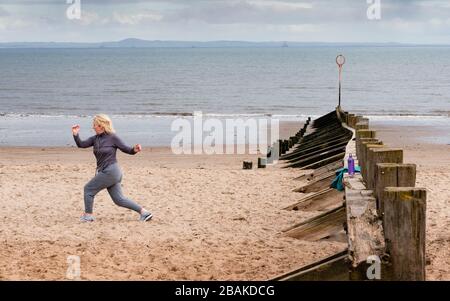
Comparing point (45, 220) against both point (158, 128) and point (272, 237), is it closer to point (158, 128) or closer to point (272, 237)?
point (272, 237)

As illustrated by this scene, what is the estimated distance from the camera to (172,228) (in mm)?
10359

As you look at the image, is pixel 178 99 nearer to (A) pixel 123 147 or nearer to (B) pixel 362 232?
(A) pixel 123 147

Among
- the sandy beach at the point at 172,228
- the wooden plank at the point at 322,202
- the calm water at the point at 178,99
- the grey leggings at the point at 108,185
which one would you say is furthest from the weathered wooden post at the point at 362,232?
the calm water at the point at 178,99

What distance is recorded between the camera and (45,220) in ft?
35.8

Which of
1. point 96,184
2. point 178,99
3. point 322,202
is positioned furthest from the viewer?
point 178,99

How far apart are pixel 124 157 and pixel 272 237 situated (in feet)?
48.3

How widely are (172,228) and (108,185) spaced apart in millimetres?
1026

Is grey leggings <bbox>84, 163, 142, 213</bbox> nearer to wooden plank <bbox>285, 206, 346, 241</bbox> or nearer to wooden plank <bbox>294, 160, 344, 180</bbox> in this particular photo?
wooden plank <bbox>285, 206, 346, 241</bbox>

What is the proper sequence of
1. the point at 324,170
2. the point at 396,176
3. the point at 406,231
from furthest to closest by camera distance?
the point at 324,170 < the point at 396,176 < the point at 406,231

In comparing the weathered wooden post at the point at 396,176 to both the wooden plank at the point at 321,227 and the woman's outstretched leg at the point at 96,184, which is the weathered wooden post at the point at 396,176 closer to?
the wooden plank at the point at 321,227

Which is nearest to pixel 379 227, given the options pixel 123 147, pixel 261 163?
pixel 123 147

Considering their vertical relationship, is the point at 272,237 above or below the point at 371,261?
below
